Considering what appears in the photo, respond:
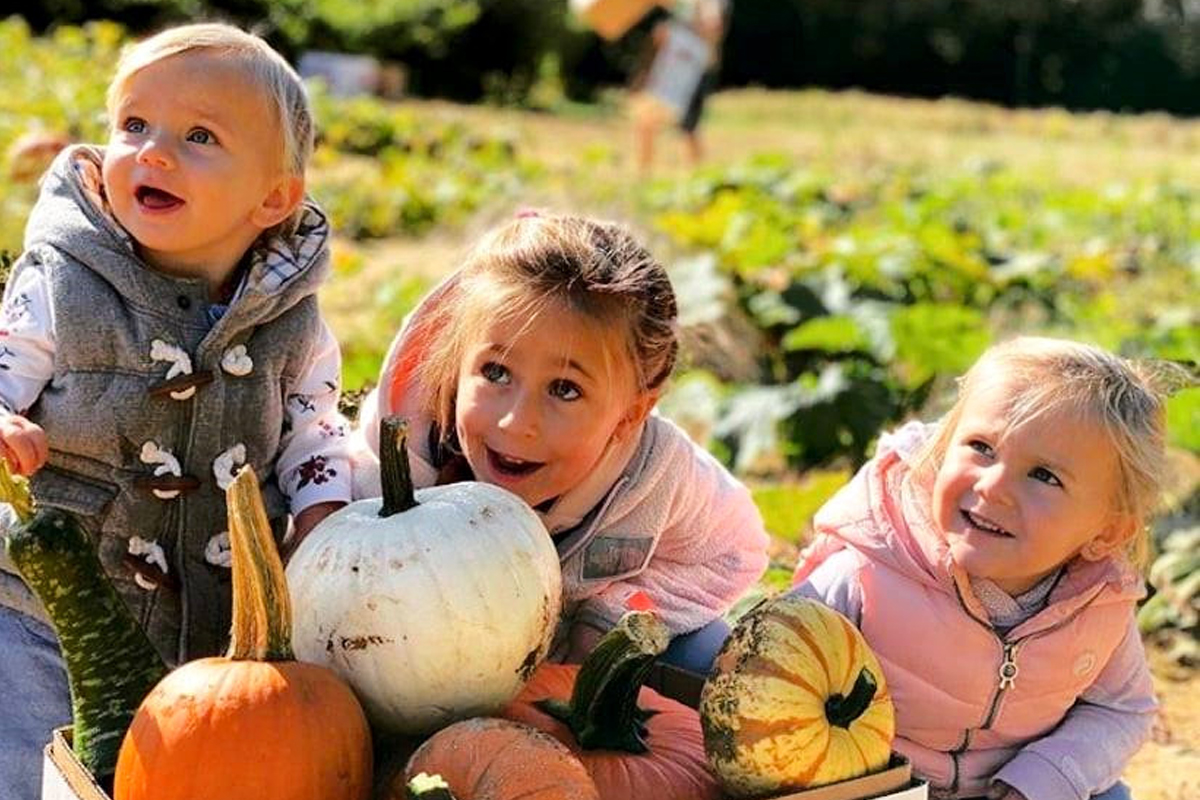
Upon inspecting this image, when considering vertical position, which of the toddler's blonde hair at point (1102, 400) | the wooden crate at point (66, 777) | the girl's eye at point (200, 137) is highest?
the girl's eye at point (200, 137)

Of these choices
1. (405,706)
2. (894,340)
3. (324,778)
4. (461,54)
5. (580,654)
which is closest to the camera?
(324,778)

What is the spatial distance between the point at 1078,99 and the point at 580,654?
115 ft

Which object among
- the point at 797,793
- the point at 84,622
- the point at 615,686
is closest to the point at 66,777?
the point at 84,622

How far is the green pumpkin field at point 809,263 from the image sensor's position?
5793 mm

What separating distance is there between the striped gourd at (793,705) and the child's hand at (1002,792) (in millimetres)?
671

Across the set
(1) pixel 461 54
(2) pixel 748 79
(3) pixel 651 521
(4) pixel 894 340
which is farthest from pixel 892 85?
(3) pixel 651 521

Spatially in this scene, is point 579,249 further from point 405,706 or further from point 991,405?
point 405,706

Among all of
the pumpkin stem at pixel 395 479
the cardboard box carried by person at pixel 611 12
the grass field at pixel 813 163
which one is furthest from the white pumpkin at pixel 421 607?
the cardboard box carried by person at pixel 611 12

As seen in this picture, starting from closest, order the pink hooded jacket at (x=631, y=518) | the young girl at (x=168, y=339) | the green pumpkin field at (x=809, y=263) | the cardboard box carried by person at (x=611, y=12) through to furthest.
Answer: the young girl at (x=168, y=339), the pink hooded jacket at (x=631, y=518), the green pumpkin field at (x=809, y=263), the cardboard box carried by person at (x=611, y=12)

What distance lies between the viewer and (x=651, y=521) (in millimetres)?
3381

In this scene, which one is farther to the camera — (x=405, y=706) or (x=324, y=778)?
(x=405, y=706)

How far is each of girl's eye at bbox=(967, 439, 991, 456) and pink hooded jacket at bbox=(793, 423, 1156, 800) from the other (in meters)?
0.17

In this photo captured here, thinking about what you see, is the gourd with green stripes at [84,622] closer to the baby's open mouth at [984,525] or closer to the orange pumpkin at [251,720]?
the orange pumpkin at [251,720]

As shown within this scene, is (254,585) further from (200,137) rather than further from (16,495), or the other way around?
(200,137)
